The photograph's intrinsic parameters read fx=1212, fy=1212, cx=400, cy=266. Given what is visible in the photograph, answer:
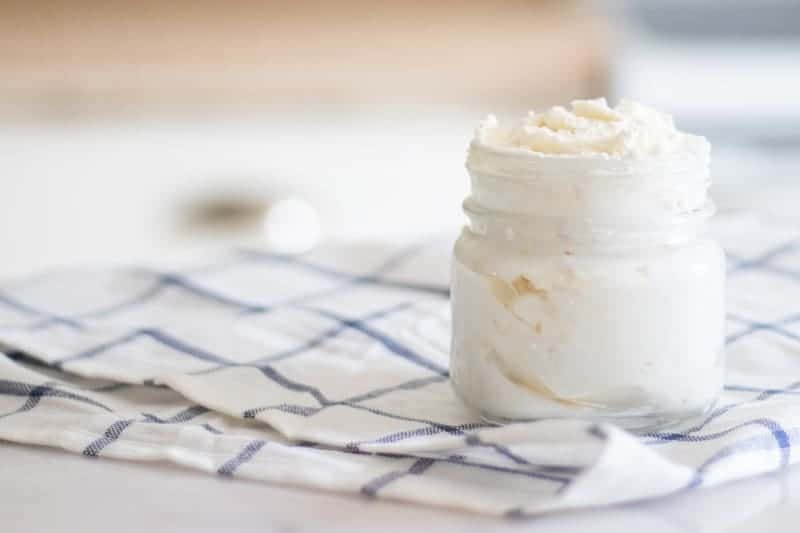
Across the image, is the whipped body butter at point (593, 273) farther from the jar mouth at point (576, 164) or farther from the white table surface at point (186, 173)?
the white table surface at point (186, 173)

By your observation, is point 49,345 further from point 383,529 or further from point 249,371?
point 383,529

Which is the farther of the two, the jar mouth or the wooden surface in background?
the wooden surface in background

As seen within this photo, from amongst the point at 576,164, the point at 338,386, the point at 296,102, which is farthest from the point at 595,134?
the point at 296,102

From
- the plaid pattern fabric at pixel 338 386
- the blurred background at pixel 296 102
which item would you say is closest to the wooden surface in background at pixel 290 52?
the blurred background at pixel 296 102

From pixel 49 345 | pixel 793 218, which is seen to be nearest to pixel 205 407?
pixel 49 345

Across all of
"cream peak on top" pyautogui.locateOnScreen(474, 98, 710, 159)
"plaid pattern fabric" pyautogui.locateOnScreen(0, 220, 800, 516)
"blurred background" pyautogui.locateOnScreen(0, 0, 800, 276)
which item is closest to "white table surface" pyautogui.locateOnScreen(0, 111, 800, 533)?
"blurred background" pyautogui.locateOnScreen(0, 0, 800, 276)

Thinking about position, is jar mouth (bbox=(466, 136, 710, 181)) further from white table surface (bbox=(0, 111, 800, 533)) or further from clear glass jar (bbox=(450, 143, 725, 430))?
white table surface (bbox=(0, 111, 800, 533))
